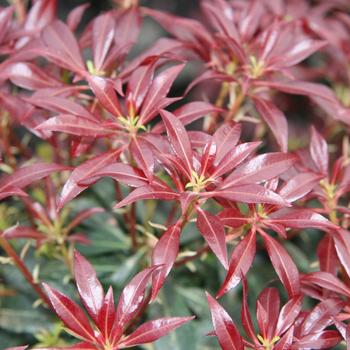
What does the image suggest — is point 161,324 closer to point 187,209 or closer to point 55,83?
point 187,209

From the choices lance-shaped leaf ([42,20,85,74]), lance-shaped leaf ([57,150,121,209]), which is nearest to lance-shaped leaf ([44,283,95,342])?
lance-shaped leaf ([57,150,121,209])

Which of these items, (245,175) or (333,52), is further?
(333,52)

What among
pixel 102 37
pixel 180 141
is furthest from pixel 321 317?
pixel 102 37

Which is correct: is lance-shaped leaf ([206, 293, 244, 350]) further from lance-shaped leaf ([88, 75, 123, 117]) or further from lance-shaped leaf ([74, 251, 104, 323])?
lance-shaped leaf ([88, 75, 123, 117])

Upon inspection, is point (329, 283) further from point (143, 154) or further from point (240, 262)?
point (143, 154)

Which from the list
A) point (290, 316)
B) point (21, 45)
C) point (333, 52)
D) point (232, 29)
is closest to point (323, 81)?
point (333, 52)

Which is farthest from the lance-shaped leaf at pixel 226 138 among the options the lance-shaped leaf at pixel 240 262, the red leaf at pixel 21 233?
the red leaf at pixel 21 233
